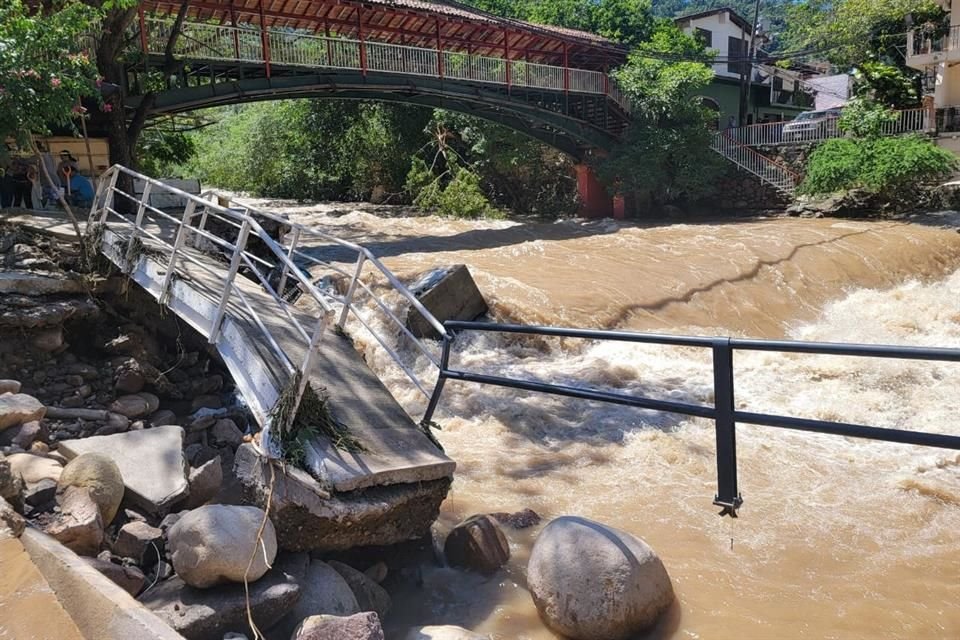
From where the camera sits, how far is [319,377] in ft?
19.5

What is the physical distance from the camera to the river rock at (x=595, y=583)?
13.5ft

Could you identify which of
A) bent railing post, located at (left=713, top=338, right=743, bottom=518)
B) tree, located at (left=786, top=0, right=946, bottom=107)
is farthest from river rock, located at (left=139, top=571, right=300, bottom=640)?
tree, located at (left=786, top=0, right=946, bottom=107)

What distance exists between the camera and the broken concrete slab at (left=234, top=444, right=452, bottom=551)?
457 cm

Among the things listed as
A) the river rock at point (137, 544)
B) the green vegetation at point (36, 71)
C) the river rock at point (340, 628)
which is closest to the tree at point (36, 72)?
the green vegetation at point (36, 71)

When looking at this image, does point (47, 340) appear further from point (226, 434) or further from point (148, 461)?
point (148, 461)

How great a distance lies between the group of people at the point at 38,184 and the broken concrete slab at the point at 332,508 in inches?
363

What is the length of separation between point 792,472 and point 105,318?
23.3ft

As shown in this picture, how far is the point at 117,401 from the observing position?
759 cm

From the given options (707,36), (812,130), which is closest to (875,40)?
(812,130)

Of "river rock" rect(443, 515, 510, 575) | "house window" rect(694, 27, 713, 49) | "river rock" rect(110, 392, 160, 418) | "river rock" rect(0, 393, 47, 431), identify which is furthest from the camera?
"house window" rect(694, 27, 713, 49)

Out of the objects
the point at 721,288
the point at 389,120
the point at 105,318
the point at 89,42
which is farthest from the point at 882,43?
the point at 105,318

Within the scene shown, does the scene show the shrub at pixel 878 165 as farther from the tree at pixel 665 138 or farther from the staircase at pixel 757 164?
the tree at pixel 665 138

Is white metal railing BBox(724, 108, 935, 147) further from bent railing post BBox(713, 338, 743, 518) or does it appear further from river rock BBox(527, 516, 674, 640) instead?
bent railing post BBox(713, 338, 743, 518)

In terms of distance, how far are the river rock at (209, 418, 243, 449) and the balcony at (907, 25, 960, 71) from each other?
29161 millimetres
